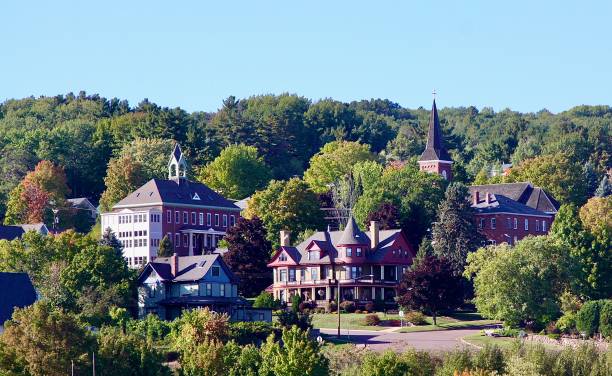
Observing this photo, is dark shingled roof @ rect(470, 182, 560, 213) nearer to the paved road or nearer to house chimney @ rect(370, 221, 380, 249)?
house chimney @ rect(370, 221, 380, 249)

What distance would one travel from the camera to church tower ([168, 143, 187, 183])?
152000mm

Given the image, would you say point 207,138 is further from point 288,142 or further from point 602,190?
point 602,190

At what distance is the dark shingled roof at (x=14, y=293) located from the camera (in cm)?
10750

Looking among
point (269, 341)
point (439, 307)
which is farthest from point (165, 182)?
point (269, 341)

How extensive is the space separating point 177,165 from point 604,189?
46008 millimetres

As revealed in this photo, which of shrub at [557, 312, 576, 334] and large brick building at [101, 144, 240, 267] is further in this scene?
large brick building at [101, 144, 240, 267]

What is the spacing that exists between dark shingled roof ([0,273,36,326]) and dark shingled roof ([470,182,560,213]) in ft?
185

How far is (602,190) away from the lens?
168 metres

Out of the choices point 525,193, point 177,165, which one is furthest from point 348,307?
point 525,193

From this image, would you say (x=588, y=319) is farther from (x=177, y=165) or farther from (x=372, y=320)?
(x=177, y=165)

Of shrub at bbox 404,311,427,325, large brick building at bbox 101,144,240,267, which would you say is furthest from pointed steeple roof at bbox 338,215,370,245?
large brick building at bbox 101,144,240,267

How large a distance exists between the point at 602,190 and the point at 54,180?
183ft

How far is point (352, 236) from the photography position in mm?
132625

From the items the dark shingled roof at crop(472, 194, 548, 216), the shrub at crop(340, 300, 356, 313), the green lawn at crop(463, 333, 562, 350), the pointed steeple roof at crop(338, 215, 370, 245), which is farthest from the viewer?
the dark shingled roof at crop(472, 194, 548, 216)
